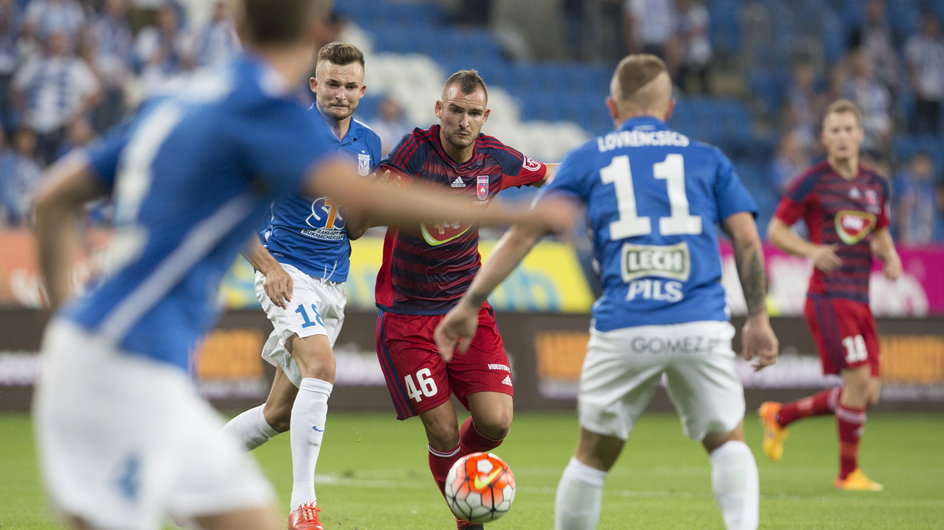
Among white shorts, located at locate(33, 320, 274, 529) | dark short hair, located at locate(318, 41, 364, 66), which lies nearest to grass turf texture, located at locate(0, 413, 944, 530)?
dark short hair, located at locate(318, 41, 364, 66)

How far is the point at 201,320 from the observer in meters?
Answer: 3.48

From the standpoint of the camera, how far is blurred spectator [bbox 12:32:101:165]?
17.5m

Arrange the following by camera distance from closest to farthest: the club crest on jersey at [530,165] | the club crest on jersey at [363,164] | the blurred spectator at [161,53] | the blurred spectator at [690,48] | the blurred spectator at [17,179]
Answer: the club crest on jersey at [363,164] < the club crest on jersey at [530,165] < the blurred spectator at [17,179] < the blurred spectator at [161,53] < the blurred spectator at [690,48]

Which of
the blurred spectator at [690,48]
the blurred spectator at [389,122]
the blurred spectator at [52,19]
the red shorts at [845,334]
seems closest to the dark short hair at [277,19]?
the red shorts at [845,334]

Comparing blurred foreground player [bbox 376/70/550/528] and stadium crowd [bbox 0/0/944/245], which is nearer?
blurred foreground player [bbox 376/70/550/528]

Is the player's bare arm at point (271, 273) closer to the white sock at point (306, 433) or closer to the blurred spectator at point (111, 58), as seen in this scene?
the white sock at point (306, 433)

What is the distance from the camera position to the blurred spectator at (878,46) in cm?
2462

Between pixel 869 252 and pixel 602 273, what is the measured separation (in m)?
5.58

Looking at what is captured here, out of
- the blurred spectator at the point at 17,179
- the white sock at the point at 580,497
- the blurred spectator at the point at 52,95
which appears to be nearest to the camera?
the white sock at the point at 580,497

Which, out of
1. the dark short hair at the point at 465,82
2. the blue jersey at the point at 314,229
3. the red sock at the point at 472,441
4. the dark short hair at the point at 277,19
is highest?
the dark short hair at the point at 465,82

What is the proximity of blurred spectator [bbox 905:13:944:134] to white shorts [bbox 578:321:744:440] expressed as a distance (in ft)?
68.2

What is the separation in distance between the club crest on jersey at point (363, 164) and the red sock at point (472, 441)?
158 cm

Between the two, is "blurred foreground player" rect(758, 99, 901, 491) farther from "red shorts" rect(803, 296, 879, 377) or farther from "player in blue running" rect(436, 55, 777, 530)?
"player in blue running" rect(436, 55, 777, 530)

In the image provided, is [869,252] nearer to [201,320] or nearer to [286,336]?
[286,336]
